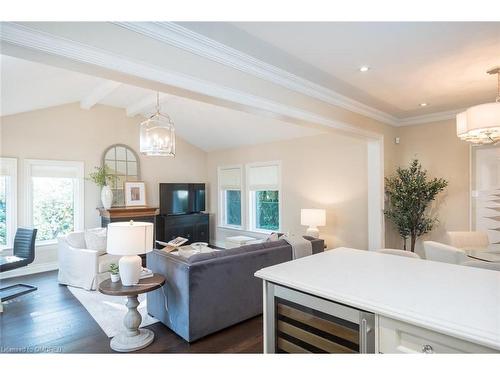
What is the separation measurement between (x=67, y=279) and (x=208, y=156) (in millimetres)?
4490

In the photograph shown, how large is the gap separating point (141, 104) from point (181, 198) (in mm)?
2369

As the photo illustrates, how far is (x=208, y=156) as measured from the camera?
25.8 feet

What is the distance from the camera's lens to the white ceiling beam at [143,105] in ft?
17.6

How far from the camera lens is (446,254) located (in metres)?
2.82

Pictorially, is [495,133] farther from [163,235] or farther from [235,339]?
[163,235]

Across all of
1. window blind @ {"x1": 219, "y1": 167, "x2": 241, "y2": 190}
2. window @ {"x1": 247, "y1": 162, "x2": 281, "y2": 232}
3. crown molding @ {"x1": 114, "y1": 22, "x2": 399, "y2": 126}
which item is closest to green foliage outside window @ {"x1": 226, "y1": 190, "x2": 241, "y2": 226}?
window blind @ {"x1": 219, "y1": 167, "x2": 241, "y2": 190}

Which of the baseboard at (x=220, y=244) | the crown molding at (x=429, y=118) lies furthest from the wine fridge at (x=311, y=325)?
the baseboard at (x=220, y=244)

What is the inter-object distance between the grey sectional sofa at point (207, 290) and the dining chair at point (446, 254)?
1.67 meters

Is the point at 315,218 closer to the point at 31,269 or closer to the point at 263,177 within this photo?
the point at 263,177

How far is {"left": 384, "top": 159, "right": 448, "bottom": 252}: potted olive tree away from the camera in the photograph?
14.1 ft

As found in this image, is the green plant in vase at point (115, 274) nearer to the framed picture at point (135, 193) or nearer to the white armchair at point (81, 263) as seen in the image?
the white armchair at point (81, 263)

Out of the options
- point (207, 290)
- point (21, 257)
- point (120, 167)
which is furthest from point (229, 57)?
point (120, 167)

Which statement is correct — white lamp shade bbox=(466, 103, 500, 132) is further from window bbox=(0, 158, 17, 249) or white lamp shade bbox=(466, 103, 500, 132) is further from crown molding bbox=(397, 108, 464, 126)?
window bbox=(0, 158, 17, 249)

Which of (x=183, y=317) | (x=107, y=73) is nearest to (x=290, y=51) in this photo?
(x=107, y=73)
